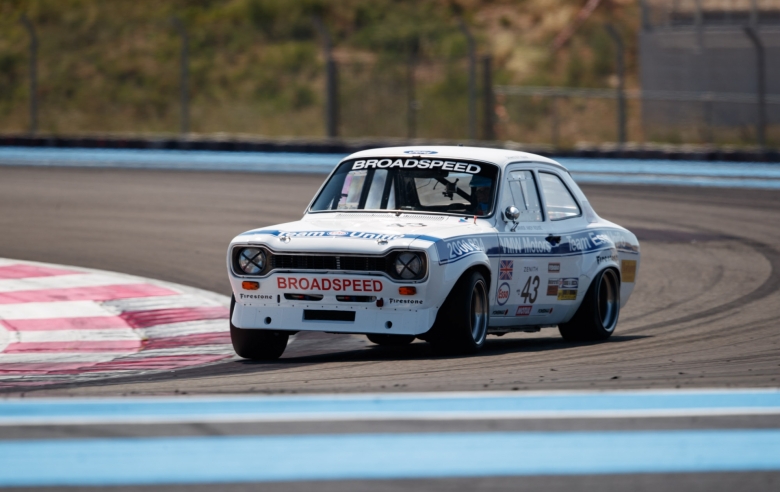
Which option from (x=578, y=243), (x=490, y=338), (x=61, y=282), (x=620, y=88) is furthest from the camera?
(x=620, y=88)

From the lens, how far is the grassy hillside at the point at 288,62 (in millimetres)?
28969

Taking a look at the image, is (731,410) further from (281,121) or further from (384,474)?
(281,121)

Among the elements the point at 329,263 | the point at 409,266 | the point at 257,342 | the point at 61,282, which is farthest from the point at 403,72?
the point at 409,266

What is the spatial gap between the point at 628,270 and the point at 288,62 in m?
30.8

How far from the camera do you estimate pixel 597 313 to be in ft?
32.7

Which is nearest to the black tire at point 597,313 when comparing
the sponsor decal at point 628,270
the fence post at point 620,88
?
the sponsor decal at point 628,270

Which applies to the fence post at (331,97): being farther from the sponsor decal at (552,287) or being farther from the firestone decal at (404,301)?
the firestone decal at (404,301)

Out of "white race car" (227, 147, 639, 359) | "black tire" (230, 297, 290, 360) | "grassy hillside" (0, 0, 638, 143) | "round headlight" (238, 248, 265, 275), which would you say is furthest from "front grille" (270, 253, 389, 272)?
"grassy hillside" (0, 0, 638, 143)

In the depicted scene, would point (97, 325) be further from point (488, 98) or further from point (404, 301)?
point (488, 98)

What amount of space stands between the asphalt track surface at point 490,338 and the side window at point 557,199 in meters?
0.94

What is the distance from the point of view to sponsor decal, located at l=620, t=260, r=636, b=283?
→ 10.5 m

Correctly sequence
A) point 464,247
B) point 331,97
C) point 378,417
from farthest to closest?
point 331,97 < point 464,247 < point 378,417

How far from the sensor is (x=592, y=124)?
28562 millimetres

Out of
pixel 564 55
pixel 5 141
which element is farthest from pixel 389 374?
pixel 564 55
